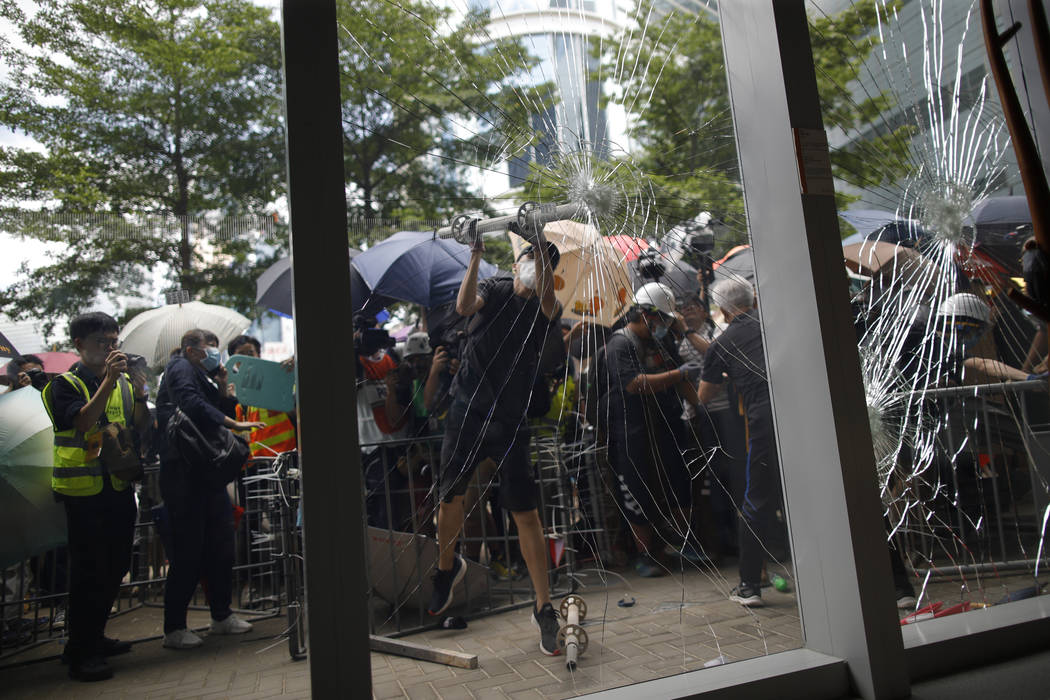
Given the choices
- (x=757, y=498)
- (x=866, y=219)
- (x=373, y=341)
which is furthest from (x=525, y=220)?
(x=866, y=219)

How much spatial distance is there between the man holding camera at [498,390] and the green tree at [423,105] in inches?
10.0

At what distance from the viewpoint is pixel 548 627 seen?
2.06 m

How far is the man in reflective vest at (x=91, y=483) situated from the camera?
1.86m

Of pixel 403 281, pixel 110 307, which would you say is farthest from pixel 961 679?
pixel 110 307

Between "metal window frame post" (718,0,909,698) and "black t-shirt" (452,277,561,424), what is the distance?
729 millimetres

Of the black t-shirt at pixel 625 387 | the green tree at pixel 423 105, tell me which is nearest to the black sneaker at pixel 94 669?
the green tree at pixel 423 105

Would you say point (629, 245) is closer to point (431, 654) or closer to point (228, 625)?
point (431, 654)

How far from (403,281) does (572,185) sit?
59cm

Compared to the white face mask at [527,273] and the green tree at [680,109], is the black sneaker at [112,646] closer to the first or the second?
the white face mask at [527,273]

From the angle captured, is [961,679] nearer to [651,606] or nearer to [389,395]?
[651,606]

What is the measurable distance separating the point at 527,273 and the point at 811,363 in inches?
33.7

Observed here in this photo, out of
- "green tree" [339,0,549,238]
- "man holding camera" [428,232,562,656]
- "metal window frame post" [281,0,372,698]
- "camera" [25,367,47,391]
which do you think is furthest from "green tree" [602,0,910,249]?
"camera" [25,367,47,391]

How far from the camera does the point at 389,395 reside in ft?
6.88

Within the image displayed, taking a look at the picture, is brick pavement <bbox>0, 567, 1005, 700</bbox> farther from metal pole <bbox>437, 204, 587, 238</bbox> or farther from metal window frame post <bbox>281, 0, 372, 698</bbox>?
metal pole <bbox>437, 204, 587, 238</bbox>
